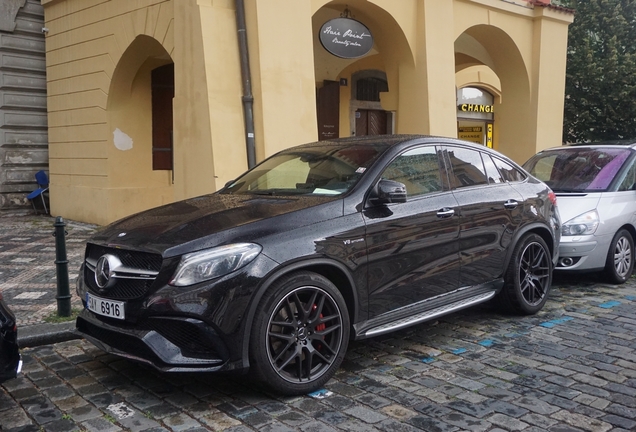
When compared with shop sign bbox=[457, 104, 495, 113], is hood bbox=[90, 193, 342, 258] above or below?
below

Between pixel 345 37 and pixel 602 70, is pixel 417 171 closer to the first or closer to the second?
pixel 345 37

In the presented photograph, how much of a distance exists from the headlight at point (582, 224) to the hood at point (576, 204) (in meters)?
0.05

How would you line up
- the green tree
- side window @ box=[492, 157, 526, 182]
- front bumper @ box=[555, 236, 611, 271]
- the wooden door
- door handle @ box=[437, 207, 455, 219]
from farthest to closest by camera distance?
the green tree → the wooden door → front bumper @ box=[555, 236, 611, 271] → side window @ box=[492, 157, 526, 182] → door handle @ box=[437, 207, 455, 219]

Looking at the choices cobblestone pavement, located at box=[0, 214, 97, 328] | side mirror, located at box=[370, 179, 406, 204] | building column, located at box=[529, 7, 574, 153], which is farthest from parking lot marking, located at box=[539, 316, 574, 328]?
building column, located at box=[529, 7, 574, 153]

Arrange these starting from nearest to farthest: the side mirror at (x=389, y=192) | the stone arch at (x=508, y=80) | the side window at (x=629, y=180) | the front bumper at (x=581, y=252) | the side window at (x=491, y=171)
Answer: the side mirror at (x=389, y=192) → the side window at (x=491, y=171) → the front bumper at (x=581, y=252) → the side window at (x=629, y=180) → the stone arch at (x=508, y=80)

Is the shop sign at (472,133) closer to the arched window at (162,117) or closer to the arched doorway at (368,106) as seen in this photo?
the arched doorway at (368,106)

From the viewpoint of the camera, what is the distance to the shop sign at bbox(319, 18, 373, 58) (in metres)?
9.84

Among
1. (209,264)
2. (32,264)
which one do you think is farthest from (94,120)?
(209,264)

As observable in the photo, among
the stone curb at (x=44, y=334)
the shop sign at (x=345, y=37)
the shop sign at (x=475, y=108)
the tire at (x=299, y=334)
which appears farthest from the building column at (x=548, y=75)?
the stone curb at (x=44, y=334)

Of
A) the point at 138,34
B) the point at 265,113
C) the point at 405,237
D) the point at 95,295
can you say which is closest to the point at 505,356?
the point at 405,237

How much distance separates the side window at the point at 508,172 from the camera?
5934mm

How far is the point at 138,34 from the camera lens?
32.9ft

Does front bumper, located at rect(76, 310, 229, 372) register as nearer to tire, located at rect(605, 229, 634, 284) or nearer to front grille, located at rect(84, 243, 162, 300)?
front grille, located at rect(84, 243, 162, 300)

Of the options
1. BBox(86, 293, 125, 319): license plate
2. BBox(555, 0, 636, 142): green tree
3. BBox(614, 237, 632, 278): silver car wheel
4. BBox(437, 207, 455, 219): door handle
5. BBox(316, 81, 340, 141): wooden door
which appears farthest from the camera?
BBox(555, 0, 636, 142): green tree
